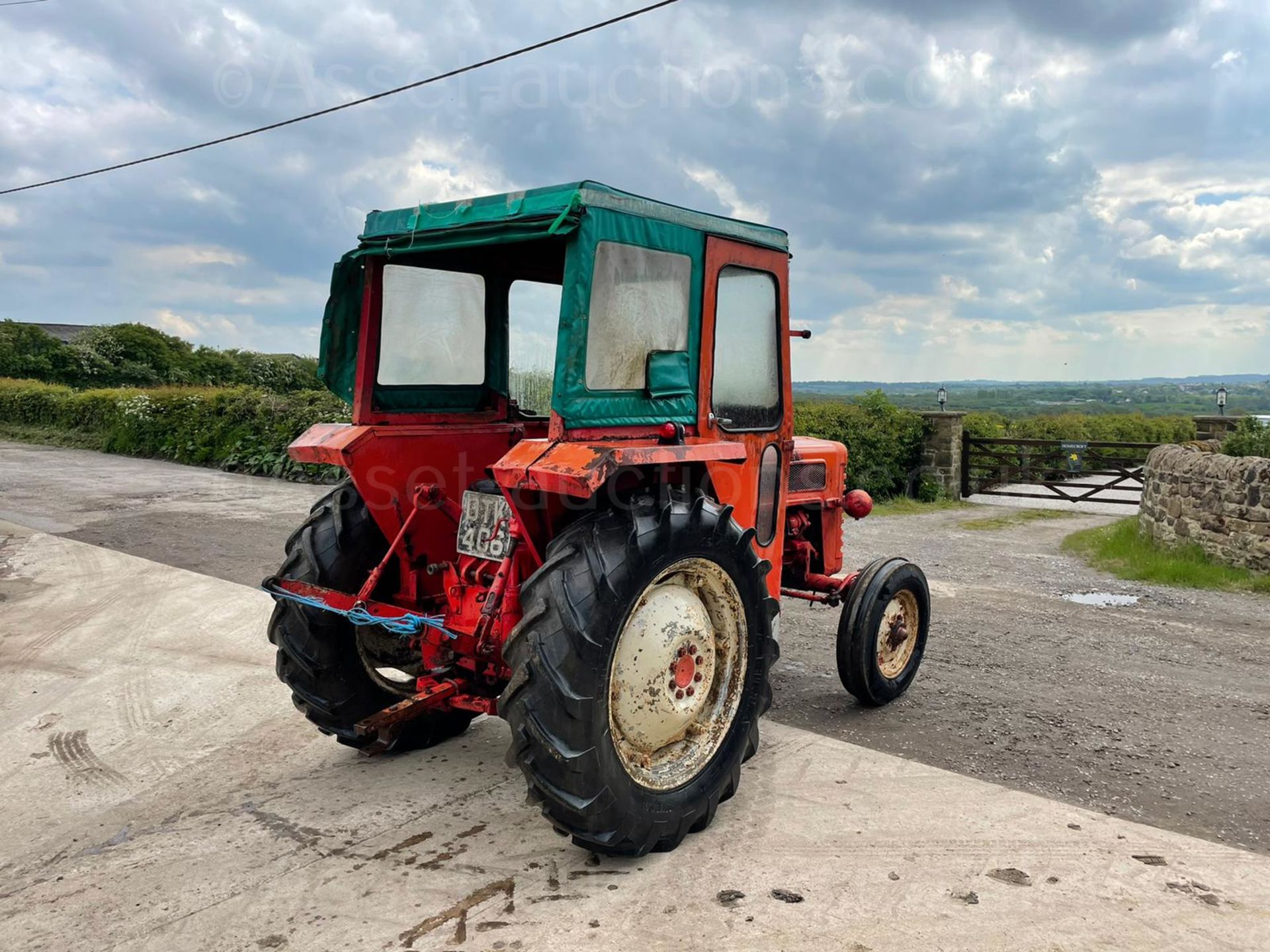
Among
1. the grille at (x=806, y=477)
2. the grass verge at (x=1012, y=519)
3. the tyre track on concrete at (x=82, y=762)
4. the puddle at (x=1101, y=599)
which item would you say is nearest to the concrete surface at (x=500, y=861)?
the tyre track on concrete at (x=82, y=762)

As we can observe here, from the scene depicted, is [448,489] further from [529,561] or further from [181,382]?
[181,382]

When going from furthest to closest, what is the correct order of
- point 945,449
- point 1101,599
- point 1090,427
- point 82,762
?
point 1090,427, point 945,449, point 1101,599, point 82,762

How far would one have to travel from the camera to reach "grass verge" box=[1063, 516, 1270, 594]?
29.8 ft

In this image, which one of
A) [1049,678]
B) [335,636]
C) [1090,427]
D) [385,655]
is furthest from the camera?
[1090,427]

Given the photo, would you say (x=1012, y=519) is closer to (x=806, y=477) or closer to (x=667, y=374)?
(x=806, y=477)

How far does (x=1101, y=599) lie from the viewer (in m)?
8.68

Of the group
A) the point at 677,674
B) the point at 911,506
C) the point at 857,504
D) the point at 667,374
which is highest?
the point at 667,374

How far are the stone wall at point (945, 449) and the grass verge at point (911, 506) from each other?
0.35m

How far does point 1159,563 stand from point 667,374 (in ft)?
26.5

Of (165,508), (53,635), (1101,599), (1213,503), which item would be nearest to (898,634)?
(1101,599)

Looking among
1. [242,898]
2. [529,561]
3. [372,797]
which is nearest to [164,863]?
[242,898]

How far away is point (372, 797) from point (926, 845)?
7.44 ft

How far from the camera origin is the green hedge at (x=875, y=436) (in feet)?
50.1

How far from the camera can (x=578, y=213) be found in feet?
11.2
